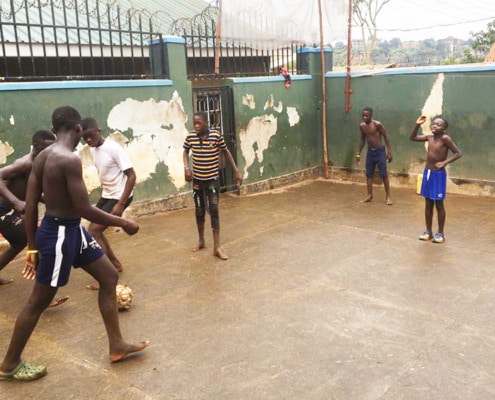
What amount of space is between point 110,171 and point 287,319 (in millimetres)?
2105

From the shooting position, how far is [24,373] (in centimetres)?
321

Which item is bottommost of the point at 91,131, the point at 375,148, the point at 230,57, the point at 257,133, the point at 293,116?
the point at 375,148

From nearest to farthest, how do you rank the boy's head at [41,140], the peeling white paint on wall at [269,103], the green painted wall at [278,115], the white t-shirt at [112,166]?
the boy's head at [41,140] → the white t-shirt at [112,166] → the green painted wall at [278,115] → the peeling white paint on wall at [269,103]

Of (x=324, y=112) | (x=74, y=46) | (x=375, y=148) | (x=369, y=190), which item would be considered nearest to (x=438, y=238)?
(x=369, y=190)

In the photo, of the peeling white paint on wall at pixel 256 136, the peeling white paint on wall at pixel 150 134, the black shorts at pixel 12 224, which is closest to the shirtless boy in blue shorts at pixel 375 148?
the peeling white paint on wall at pixel 256 136

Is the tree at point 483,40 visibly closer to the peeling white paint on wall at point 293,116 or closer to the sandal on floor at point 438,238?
the peeling white paint on wall at point 293,116

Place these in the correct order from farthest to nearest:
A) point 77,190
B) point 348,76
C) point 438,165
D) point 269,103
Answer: point 348,76 < point 269,103 < point 438,165 < point 77,190

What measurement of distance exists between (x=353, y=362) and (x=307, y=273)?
5.65ft

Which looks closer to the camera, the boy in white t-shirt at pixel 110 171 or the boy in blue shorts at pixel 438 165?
the boy in white t-shirt at pixel 110 171

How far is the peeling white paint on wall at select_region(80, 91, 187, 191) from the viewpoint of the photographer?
6891 millimetres

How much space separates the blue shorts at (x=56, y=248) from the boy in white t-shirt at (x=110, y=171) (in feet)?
4.37

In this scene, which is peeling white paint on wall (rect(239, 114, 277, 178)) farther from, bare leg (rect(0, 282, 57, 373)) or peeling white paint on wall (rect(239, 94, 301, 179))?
bare leg (rect(0, 282, 57, 373))

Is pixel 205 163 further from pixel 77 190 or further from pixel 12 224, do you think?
pixel 77 190

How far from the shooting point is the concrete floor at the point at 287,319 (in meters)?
3.14
